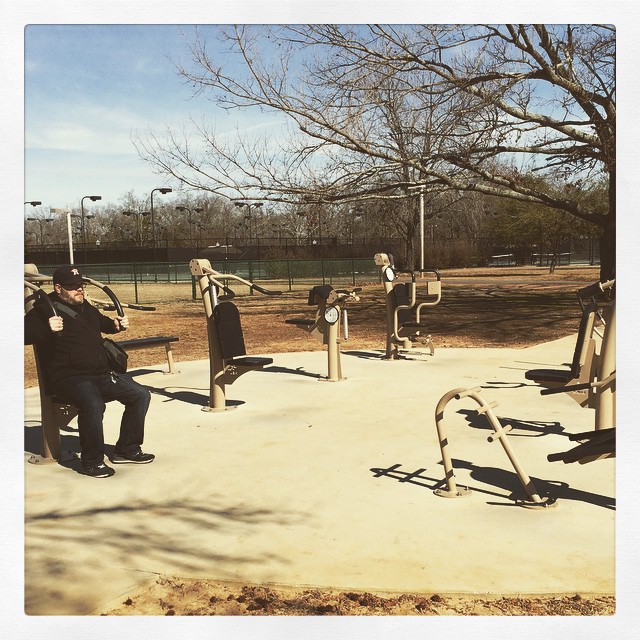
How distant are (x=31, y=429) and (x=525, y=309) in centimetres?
1527

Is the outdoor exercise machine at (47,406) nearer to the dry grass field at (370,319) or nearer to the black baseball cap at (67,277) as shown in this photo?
the black baseball cap at (67,277)

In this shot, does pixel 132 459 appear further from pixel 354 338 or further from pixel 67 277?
pixel 354 338

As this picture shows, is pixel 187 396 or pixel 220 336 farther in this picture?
pixel 187 396

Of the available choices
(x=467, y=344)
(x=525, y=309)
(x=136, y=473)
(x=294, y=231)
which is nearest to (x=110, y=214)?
(x=294, y=231)

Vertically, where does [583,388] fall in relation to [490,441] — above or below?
above

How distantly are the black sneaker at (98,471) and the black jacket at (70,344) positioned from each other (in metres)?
0.63

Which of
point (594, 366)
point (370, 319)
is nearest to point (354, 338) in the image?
point (370, 319)

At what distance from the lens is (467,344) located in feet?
43.2

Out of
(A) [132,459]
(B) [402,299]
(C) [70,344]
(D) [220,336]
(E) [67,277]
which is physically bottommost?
(A) [132,459]

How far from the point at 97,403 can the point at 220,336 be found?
6.94 ft

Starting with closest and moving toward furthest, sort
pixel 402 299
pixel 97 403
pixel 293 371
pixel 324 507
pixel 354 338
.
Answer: pixel 324 507
pixel 97 403
pixel 293 371
pixel 402 299
pixel 354 338

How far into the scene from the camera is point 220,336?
7441 millimetres

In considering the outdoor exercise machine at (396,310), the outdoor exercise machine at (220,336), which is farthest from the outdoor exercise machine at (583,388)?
the outdoor exercise machine at (396,310)

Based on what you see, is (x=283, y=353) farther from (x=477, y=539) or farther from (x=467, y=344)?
(x=477, y=539)
